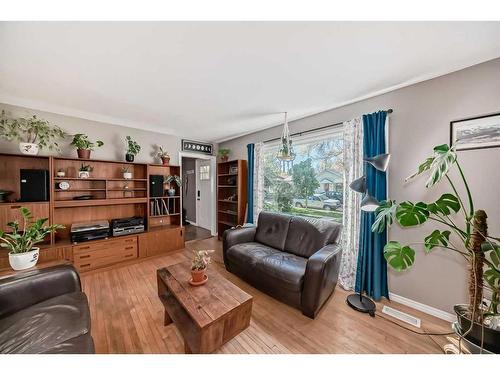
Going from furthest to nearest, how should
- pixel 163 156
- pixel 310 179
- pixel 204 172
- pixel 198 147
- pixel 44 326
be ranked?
pixel 204 172
pixel 198 147
pixel 163 156
pixel 310 179
pixel 44 326

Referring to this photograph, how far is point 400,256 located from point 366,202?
52 cm

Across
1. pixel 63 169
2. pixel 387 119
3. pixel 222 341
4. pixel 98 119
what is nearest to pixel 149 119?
pixel 98 119

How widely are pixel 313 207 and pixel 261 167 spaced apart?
1.20 meters

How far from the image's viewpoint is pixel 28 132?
2344 millimetres

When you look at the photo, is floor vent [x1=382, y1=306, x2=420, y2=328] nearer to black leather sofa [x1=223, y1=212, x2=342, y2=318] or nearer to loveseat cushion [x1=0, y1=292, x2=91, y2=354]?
black leather sofa [x1=223, y1=212, x2=342, y2=318]

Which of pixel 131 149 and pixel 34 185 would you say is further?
pixel 131 149

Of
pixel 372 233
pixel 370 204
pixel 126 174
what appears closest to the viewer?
pixel 370 204

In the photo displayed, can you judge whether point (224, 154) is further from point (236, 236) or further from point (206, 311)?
point (206, 311)

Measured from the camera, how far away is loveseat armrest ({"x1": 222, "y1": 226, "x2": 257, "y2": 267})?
264 cm

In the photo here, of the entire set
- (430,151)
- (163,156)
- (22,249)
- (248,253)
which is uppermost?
(163,156)

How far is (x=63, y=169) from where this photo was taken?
8.78 ft

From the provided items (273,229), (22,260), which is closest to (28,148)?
(22,260)

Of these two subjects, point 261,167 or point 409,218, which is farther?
point 261,167

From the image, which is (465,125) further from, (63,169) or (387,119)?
(63,169)
